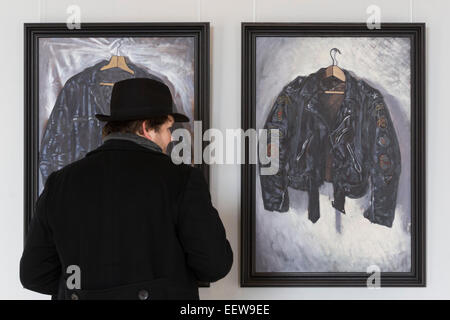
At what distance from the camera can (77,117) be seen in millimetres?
1684

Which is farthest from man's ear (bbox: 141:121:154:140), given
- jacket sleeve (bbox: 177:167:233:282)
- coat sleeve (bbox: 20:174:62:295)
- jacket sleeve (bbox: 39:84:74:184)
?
jacket sleeve (bbox: 39:84:74:184)

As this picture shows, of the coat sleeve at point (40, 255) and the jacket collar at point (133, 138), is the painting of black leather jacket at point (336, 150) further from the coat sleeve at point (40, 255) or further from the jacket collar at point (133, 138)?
the coat sleeve at point (40, 255)

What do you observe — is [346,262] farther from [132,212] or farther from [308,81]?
[132,212]

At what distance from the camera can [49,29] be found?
1.69 m

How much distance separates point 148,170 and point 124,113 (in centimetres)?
17

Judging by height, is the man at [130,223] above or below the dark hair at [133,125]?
below

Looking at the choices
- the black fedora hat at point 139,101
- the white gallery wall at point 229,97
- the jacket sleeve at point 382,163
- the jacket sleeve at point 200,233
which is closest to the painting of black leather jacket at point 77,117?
the white gallery wall at point 229,97

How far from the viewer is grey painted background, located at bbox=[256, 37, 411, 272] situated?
1.70 metres

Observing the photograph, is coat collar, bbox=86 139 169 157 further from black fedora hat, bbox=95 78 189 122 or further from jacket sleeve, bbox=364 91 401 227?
jacket sleeve, bbox=364 91 401 227

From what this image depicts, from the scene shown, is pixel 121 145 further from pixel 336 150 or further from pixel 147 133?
pixel 336 150

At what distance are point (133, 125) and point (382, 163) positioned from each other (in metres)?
0.90

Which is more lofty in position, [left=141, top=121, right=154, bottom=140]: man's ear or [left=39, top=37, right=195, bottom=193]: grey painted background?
[left=39, top=37, right=195, bottom=193]: grey painted background

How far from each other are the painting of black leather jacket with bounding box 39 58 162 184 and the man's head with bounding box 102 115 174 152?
0.40 metres

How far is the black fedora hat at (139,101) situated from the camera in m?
1.27
